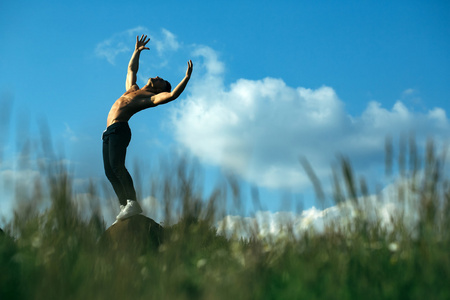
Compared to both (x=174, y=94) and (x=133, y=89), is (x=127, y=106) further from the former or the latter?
(x=174, y=94)

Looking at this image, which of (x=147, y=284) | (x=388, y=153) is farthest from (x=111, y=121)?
(x=388, y=153)

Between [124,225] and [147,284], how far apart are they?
3441 mm

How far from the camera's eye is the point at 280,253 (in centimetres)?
432

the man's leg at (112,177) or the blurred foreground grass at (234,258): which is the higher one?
the man's leg at (112,177)

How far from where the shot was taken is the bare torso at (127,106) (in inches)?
301

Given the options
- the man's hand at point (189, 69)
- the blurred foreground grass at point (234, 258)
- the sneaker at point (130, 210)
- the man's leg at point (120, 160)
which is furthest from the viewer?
the man's leg at point (120, 160)

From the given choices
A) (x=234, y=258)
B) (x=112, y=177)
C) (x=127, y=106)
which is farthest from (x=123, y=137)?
(x=234, y=258)

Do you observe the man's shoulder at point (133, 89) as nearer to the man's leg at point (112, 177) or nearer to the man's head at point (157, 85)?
the man's head at point (157, 85)

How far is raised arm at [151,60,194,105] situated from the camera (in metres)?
7.18

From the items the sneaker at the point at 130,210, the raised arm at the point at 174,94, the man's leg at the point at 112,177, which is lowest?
the sneaker at the point at 130,210

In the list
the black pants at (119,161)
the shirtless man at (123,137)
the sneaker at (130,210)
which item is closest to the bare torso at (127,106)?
the shirtless man at (123,137)

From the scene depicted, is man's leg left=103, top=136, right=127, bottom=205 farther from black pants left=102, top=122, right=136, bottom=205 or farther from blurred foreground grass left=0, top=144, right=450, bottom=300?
blurred foreground grass left=0, top=144, right=450, bottom=300

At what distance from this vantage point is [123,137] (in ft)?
24.6

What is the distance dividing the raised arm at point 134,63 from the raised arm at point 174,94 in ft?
3.90
